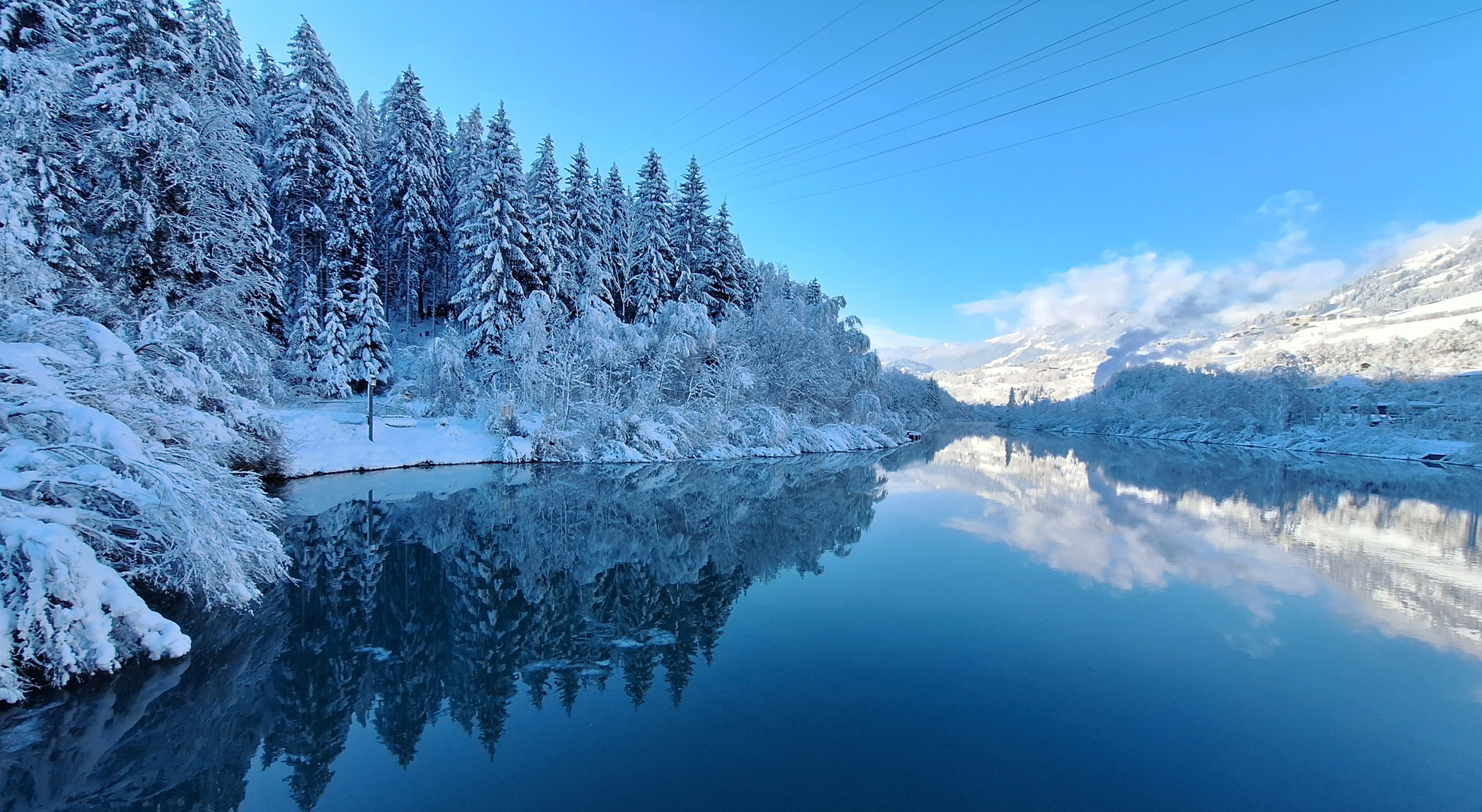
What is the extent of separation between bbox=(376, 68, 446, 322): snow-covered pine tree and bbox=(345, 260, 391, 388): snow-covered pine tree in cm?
723

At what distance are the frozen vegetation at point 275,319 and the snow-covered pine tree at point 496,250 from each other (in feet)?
Result: 0.69

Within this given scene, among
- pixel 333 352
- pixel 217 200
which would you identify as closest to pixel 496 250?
pixel 333 352

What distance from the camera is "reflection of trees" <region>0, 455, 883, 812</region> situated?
417cm

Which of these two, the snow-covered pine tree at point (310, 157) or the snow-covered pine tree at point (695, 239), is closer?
the snow-covered pine tree at point (310, 157)

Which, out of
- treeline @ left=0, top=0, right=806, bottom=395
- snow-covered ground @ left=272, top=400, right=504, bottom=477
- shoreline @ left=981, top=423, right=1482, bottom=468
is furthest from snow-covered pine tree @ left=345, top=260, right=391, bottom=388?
shoreline @ left=981, top=423, right=1482, bottom=468

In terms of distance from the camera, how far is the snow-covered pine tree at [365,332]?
26141 mm

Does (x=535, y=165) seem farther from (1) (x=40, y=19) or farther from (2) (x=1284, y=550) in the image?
(2) (x=1284, y=550)

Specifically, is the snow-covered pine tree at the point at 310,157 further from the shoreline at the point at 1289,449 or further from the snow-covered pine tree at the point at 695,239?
the shoreline at the point at 1289,449

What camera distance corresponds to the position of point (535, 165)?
1312 inches

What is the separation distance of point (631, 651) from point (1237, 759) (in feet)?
18.2

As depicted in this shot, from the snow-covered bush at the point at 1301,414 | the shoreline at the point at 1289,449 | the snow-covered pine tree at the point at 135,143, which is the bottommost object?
the shoreline at the point at 1289,449

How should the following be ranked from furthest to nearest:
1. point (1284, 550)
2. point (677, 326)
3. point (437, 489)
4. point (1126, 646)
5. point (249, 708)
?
point (677, 326), point (437, 489), point (1284, 550), point (1126, 646), point (249, 708)

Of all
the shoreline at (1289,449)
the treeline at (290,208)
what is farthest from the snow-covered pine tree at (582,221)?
the shoreline at (1289,449)

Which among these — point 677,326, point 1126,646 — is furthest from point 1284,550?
point 677,326
